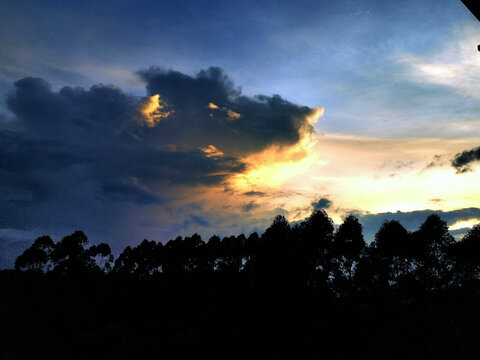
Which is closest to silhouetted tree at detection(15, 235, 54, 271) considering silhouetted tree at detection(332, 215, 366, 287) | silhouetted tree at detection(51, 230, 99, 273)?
silhouetted tree at detection(51, 230, 99, 273)

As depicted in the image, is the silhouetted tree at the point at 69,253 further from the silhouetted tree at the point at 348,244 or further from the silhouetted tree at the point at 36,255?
the silhouetted tree at the point at 348,244

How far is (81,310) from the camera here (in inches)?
2447

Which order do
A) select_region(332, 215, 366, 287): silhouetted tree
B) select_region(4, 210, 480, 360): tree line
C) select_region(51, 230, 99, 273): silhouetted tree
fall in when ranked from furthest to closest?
select_region(51, 230, 99, 273): silhouetted tree, select_region(332, 215, 366, 287): silhouetted tree, select_region(4, 210, 480, 360): tree line

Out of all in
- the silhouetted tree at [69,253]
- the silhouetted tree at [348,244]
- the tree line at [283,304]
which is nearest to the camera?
the tree line at [283,304]

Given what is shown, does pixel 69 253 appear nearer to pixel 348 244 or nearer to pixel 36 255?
pixel 36 255

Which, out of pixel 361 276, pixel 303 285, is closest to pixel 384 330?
pixel 303 285

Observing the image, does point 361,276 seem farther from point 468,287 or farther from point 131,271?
point 131,271

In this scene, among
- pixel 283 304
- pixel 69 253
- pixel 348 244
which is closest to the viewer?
pixel 283 304

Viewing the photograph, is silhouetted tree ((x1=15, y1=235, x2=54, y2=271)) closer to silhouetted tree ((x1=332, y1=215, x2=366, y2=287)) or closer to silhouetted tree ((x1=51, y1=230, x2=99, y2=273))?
silhouetted tree ((x1=51, y1=230, x2=99, y2=273))

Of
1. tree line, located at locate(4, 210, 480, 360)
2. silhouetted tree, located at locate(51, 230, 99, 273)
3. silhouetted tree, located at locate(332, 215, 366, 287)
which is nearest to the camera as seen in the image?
A: tree line, located at locate(4, 210, 480, 360)

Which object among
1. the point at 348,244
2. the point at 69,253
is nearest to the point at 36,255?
the point at 69,253

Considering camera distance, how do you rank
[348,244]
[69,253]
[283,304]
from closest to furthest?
1. [283,304]
2. [348,244]
3. [69,253]

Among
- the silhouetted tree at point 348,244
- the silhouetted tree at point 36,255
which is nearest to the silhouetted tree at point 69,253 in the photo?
the silhouetted tree at point 36,255

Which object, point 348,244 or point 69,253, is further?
point 69,253
